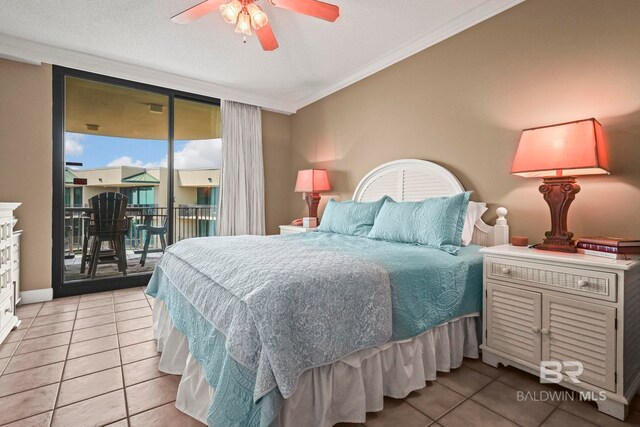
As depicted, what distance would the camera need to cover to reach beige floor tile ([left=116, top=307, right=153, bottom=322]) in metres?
2.86

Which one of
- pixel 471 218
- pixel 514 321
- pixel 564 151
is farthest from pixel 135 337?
pixel 564 151

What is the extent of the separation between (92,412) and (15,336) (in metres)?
1.48

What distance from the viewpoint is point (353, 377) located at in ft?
4.74

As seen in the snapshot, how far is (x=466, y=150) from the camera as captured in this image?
2.68m

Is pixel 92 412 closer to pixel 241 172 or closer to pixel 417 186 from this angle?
pixel 417 186

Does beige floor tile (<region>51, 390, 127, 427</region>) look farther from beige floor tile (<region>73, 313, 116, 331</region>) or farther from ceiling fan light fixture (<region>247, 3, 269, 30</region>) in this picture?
ceiling fan light fixture (<region>247, 3, 269, 30</region>)

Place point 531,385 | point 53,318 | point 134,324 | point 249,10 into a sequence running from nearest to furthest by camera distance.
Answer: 1. point 531,385
2. point 249,10
3. point 134,324
4. point 53,318

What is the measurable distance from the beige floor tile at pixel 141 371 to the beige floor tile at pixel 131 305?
1276mm

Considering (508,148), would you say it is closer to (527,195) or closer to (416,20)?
(527,195)

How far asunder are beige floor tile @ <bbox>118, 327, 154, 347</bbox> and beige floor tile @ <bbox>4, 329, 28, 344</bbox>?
71 cm

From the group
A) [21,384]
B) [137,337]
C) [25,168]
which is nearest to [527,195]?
[137,337]

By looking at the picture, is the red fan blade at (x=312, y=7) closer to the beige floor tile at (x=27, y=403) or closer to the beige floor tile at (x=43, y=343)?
the beige floor tile at (x=27, y=403)

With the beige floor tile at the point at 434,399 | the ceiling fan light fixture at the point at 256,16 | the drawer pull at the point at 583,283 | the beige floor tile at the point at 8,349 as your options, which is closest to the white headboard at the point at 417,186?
the drawer pull at the point at 583,283

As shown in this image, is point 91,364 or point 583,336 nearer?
point 583,336
